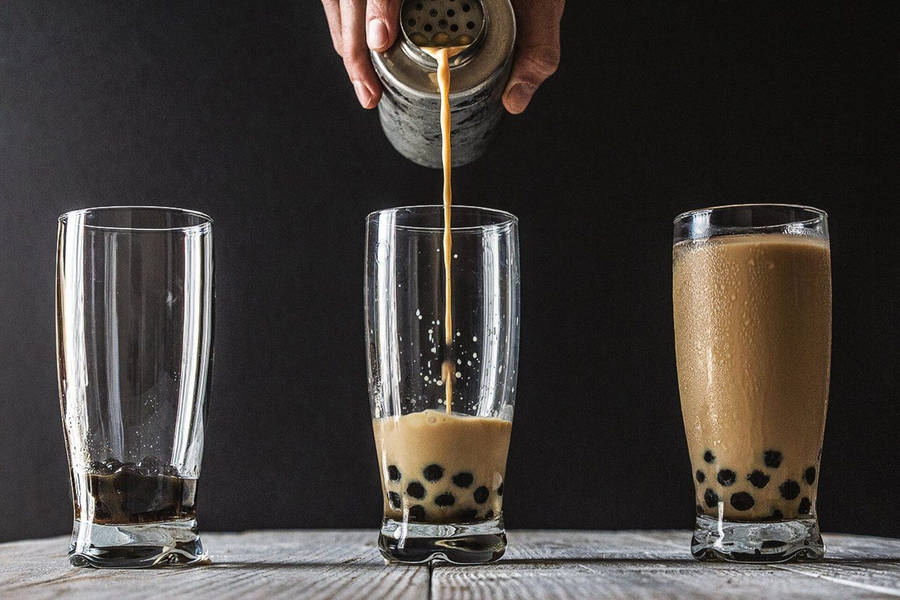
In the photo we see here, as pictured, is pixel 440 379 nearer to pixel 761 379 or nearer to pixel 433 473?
pixel 433 473

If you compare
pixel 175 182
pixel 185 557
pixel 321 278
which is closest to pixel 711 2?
pixel 321 278

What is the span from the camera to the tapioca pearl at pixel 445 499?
0.69 metres

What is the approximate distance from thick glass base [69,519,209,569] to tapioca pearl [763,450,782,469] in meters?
0.46

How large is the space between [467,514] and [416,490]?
0.15 ft

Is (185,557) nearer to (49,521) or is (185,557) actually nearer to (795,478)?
(795,478)

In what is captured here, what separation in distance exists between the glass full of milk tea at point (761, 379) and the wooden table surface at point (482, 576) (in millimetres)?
40

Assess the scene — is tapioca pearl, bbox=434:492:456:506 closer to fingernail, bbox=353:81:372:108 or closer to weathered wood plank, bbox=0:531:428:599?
weathered wood plank, bbox=0:531:428:599

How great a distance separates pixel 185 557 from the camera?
660 millimetres

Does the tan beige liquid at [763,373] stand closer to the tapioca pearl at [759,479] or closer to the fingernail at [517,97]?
the tapioca pearl at [759,479]

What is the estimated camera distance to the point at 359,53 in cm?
92

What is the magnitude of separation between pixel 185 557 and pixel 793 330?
51cm

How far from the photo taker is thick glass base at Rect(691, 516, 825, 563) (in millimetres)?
686

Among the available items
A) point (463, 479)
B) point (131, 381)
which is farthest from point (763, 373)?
point (131, 381)

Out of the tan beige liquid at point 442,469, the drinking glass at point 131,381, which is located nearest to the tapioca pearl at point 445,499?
the tan beige liquid at point 442,469
